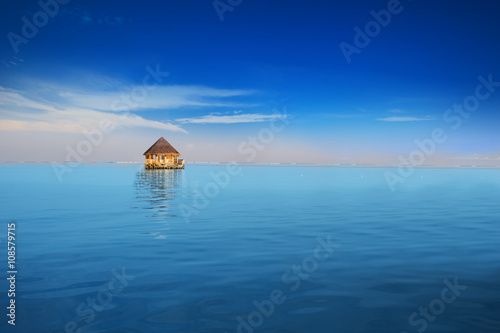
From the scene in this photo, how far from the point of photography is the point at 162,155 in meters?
80.4

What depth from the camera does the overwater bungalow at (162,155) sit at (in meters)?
78.8

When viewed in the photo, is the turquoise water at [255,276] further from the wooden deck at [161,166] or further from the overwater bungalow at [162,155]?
the wooden deck at [161,166]

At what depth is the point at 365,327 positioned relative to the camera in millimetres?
5836

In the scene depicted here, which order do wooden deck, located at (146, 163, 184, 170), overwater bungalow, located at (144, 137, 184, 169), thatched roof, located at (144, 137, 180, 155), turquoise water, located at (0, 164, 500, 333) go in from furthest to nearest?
wooden deck, located at (146, 163, 184, 170) → overwater bungalow, located at (144, 137, 184, 169) → thatched roof, located at (144, 137, 180, 155) → turquoise water, located at (0, 164, 500, 333)

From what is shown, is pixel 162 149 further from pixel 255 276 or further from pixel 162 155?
pixel 255 276

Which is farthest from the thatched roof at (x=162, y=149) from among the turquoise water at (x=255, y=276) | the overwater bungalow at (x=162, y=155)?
the turquoise water at (x=255, y=276)

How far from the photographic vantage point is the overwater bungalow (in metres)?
78.8

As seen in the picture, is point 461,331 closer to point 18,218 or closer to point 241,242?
point 241,242

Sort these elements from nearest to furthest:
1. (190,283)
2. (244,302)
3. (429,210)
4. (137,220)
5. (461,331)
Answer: (461,331)
(244,302)
(190,283)
(137,220)
(429,210)

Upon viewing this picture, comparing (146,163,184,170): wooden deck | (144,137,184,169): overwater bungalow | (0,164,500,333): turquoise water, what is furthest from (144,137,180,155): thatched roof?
(0,164,500,333): turquoise water

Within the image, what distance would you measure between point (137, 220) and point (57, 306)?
424 inches

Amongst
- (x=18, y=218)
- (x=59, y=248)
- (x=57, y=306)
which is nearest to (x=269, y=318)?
(x=57, y=306)

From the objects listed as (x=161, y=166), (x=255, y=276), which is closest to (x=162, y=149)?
(x=161, y=166)

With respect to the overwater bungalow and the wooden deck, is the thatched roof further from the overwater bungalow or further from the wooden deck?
the wooden deck
